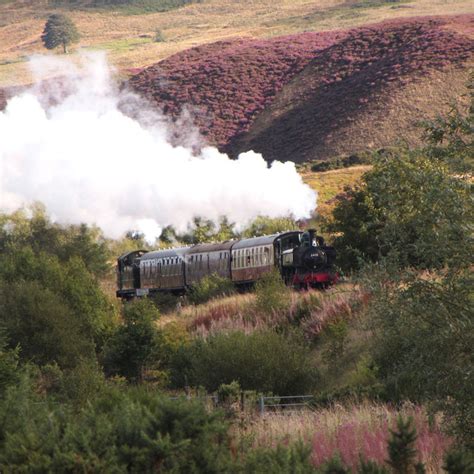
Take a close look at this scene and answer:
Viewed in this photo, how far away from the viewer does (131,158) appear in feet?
218

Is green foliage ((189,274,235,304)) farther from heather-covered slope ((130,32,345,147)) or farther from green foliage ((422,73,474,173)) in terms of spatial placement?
heather-covered slope ((130,32,345,147))

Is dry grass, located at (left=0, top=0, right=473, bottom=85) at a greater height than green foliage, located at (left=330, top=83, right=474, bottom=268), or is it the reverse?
green foliage, located at (left=330, top=83, right=474, bottom=268)

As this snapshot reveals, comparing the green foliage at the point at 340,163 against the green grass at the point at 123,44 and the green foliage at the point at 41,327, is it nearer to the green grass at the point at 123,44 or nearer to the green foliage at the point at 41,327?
the green foliage at the point at 41,327

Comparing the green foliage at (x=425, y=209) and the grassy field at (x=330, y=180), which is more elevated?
the green foliage at (x=425, y=209)

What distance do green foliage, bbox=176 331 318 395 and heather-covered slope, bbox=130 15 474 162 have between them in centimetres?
6427

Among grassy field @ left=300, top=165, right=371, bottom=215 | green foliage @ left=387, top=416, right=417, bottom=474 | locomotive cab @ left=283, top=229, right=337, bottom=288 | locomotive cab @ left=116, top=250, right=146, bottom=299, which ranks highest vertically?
green foliage @ left=387, top=416, right=417, bottom=474

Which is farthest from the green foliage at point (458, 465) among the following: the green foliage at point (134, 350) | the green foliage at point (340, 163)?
the green foliage at point (340, 163)

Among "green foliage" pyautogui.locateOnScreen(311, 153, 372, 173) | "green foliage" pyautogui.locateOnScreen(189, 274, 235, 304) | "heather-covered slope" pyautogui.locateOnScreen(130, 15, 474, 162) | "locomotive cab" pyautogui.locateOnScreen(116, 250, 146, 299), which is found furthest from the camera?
"heather-covered slope" pyautogui.locateOnScreen(130, 15, 474, 162)

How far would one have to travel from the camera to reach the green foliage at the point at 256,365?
3117 centimetres

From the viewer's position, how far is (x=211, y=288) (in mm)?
45750

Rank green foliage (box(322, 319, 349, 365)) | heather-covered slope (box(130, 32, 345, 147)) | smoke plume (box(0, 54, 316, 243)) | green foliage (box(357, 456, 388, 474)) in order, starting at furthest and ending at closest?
heather-covered slope (box(130, 32, 345, 147)), smoke plume (box(0, 54, 316, 243)), green foliage (box(322, 319, 349, 365)), green foliage (box(357, 456, 388, 474))

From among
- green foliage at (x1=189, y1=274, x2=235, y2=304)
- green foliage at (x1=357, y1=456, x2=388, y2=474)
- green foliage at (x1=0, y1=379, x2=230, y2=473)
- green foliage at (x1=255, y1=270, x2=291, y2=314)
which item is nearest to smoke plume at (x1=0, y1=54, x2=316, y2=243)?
green foliage at (x1=189, y1=274, x2=235, y2=304)

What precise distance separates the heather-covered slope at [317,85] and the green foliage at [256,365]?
64.3 meters

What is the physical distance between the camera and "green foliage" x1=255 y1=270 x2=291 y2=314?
3975 centimetres
